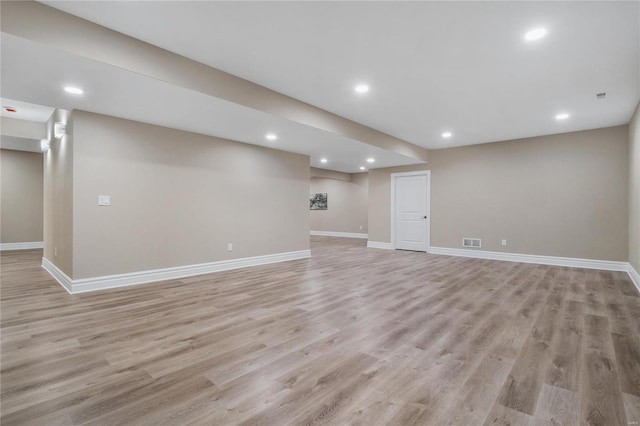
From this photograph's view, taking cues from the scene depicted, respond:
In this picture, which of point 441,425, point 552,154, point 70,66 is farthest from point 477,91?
point 70,66

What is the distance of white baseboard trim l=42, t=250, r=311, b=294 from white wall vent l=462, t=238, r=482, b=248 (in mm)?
4402

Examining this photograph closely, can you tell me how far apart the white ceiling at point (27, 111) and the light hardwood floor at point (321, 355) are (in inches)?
107

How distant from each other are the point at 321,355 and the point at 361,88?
10.2ft

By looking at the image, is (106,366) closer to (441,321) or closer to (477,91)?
(441,321)

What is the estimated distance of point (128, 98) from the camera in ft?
10.8

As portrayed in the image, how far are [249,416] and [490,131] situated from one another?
6.10 m

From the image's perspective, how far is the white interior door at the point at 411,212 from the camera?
7602 millimetres

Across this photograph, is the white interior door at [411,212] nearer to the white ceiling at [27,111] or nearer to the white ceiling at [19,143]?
the white ceiling at [27,111]

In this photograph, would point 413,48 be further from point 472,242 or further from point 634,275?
point 472,242

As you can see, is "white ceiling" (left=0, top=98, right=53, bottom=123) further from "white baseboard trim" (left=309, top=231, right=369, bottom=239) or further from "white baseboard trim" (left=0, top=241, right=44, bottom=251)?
"white baseboard trim" (left=309, top=231, right=369, bottom=239)

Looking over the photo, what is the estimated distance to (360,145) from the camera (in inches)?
219

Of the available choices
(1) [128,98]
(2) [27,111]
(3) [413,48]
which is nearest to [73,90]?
(1) [128,98]

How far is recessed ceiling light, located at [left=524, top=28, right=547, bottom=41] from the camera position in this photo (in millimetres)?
2500

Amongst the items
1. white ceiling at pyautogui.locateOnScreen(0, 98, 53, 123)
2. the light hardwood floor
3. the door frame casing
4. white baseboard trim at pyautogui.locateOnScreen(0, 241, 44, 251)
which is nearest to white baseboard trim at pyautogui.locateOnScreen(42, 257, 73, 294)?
the light hardwood floor
